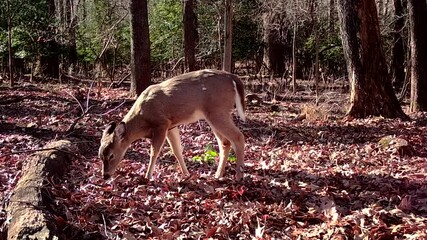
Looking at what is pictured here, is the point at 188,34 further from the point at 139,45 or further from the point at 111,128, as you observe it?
the point at 111,128

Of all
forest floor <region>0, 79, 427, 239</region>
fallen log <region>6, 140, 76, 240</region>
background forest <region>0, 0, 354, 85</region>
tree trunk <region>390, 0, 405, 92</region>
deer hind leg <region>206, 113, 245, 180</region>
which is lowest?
forest floor <region>0, 79, 427, 239</region>

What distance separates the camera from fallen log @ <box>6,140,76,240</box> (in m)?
4.52

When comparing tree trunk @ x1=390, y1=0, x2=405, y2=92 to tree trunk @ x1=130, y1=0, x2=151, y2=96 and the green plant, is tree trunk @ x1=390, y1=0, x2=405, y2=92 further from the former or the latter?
the green plant

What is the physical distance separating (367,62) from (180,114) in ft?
17.2

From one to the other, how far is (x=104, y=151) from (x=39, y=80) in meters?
15.6

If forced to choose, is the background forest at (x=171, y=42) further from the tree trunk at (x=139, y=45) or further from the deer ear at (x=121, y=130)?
the deer ear at (x=121, y=130)

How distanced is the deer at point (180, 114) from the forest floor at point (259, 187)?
1.13ft

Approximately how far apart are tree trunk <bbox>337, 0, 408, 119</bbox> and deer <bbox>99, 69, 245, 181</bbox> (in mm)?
4541

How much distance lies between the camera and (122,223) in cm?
499

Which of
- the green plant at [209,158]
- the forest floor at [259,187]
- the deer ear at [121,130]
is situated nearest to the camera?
the forest floor at [259,187]

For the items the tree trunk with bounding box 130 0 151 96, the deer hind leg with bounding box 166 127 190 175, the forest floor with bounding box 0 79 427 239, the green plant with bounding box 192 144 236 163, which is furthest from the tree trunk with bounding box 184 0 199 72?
the deer hind leg with bounding box 166 127 190 175

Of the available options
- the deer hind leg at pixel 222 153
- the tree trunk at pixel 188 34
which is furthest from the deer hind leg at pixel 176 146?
the tree trunk at pixel 188 34

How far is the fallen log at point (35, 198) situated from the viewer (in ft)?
14.8

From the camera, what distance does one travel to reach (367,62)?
34.6 feet
